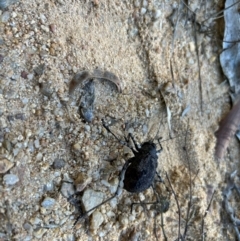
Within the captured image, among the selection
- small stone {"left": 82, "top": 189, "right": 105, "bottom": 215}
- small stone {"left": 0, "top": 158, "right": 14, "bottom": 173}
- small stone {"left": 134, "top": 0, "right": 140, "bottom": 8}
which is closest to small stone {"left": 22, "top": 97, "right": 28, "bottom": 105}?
small stone {"left": 0, "top": 158, "right": 14, "bottom": 173}

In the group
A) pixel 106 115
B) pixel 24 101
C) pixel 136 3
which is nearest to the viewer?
pixel 24 101

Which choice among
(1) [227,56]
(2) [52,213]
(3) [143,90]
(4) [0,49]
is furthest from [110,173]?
(1) [227,56]

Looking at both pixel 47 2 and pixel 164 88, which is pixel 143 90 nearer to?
pixel 164 88

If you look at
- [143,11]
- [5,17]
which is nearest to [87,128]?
[5,17]

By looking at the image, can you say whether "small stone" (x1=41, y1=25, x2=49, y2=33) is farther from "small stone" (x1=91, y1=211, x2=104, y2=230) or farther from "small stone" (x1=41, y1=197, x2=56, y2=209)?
"small stone" (x1=91, y1=211, x2=104, y2=230)

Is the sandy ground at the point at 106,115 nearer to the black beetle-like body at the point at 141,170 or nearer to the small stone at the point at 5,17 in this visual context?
the small stone at the point at 5,17

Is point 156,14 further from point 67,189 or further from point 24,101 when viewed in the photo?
point 67,189
